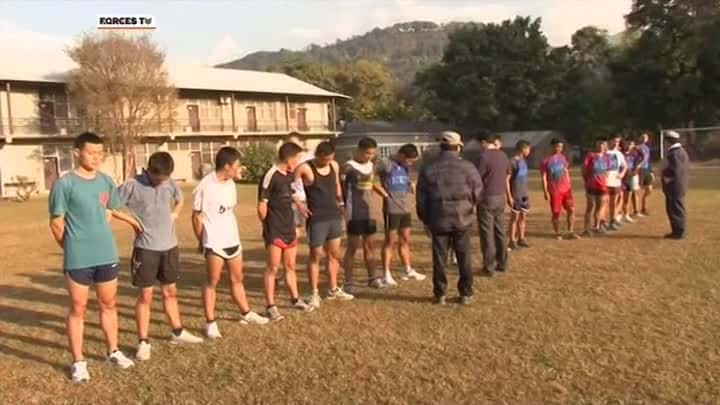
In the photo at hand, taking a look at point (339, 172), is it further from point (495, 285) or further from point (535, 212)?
point (535, 212)

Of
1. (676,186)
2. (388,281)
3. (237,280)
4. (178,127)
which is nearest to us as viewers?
(237,280)

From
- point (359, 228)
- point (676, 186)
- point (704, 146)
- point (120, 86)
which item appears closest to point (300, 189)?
point (359, 228)

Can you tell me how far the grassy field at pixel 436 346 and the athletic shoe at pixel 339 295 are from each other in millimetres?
176

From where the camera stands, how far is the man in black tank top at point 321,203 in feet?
23.4

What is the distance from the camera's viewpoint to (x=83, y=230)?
5.23 meters

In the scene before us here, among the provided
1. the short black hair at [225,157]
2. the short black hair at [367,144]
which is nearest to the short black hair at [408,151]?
the short black hair at [367,144]

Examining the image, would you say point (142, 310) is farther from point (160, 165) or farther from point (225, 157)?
point (225, 157)

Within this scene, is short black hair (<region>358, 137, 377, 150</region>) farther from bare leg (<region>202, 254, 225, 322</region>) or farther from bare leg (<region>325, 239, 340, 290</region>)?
bare leg (<region>202, 254, 225, 322</region>)

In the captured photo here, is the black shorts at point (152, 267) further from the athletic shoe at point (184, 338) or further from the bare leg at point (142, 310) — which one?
the athletic shoe at point (184, 338)

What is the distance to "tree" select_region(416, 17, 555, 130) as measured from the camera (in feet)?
172

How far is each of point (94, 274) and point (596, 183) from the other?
8.61 metres

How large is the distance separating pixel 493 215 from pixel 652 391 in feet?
13.7

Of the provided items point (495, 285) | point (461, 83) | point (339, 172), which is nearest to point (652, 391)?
point (495, 285)

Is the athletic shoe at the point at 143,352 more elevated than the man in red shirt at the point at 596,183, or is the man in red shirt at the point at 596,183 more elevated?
the man in red shirt at the point at 596,183
